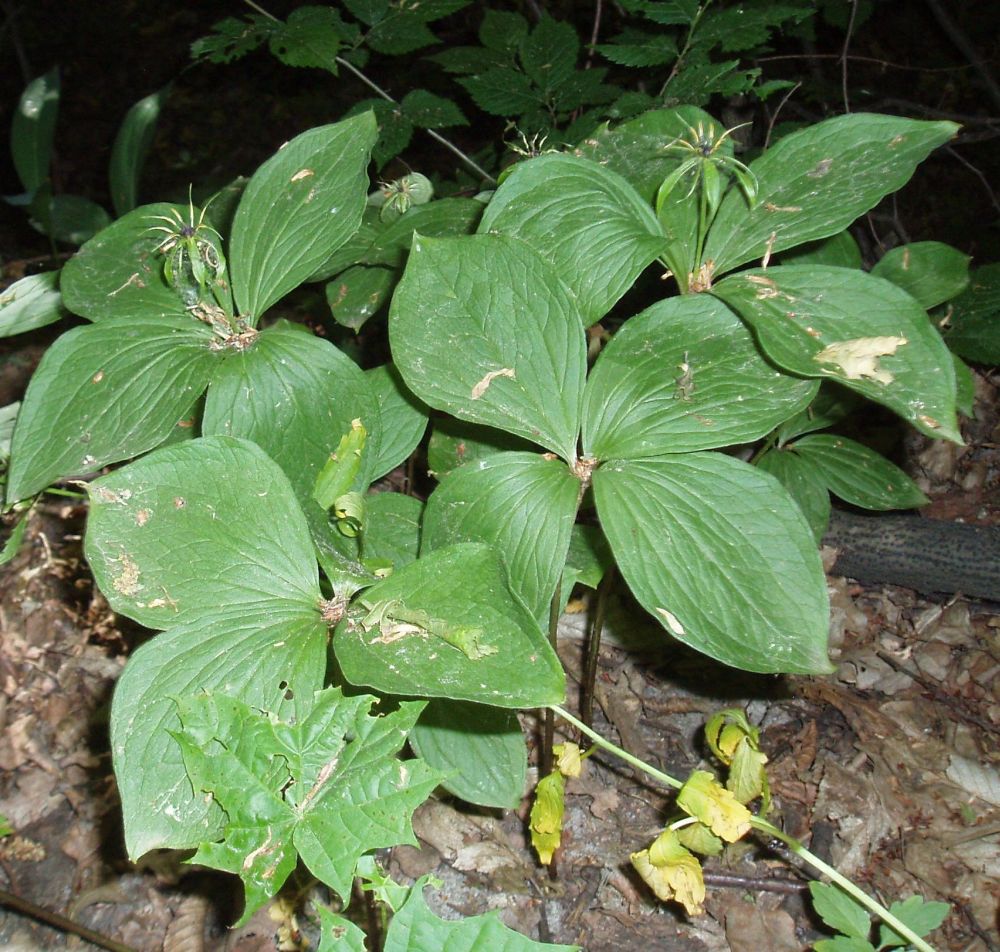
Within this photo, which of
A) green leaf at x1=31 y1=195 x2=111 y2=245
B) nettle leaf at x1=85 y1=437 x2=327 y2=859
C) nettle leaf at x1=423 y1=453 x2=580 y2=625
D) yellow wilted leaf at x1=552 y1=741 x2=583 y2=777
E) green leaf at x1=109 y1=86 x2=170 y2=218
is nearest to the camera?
nettle leaf at x1=85 y1=437 x2=327 y2=859

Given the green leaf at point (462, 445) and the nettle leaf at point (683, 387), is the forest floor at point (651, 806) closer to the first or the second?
the green leaf at point (462, 445)

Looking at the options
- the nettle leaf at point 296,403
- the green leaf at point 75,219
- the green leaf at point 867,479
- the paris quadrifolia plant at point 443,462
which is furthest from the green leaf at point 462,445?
the green leaf at point 75,219

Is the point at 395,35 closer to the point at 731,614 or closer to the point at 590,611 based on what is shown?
the point at 590,611

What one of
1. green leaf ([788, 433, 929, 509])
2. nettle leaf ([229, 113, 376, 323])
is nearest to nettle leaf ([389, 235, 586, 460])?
nettle leaf ([229, 113, 376, 323])

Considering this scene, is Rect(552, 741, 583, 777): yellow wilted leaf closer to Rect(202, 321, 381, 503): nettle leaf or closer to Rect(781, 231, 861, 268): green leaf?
Rect(202, 321, 381, 503): nettle leaf

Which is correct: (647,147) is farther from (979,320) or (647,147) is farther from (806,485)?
(979,320)

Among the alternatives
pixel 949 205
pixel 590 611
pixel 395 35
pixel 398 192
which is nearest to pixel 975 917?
pixel 590 611

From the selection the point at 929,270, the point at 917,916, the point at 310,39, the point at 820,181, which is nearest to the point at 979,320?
the point at 929,270
